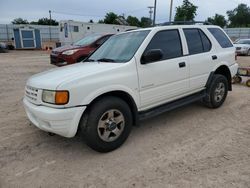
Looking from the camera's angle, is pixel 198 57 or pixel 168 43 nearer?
pixel 168 43

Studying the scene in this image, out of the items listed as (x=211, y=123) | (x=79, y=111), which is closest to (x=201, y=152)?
(x=211, y=123)

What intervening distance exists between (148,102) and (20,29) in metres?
25.5

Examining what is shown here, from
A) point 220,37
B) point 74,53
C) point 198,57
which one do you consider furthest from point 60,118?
point 74,53

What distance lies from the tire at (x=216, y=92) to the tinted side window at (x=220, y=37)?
76 centimetres

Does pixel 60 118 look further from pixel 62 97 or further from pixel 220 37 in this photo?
pixel 220 37

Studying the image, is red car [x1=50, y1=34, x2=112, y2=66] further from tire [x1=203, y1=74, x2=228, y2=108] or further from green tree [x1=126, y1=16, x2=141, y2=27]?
green tree [x1=126, y1=16, x2=141, y2=27]

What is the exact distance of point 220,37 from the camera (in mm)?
4809

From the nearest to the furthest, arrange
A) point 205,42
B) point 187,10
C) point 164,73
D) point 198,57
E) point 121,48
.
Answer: point 164,73 < point 121,48 < point 198,57 < point 205,42 < point 187,10

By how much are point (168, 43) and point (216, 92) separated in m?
1.79

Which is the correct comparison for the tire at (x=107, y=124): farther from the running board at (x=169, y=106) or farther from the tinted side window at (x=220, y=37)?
the tinted side window at (x=220, y=37)

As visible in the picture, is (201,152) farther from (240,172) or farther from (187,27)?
(187,27)

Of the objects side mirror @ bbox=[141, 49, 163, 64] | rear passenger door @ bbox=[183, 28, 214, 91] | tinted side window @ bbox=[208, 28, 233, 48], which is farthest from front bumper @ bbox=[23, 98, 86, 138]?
tinted side window @ bbox=[208, 28, 233, 48]

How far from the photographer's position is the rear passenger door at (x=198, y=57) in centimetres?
410

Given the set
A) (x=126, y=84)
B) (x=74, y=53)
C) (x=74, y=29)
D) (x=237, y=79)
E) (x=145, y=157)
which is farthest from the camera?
(x=74, y=29)
